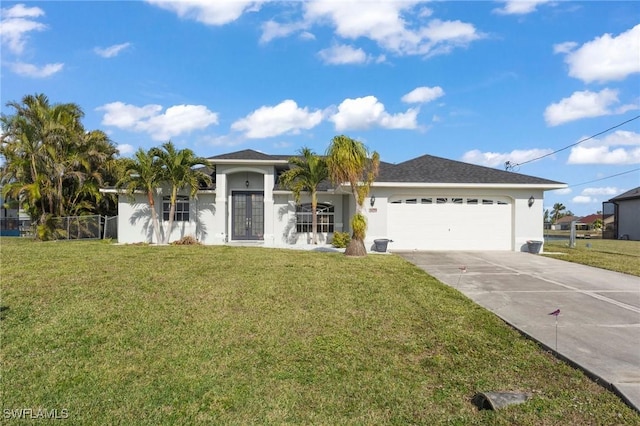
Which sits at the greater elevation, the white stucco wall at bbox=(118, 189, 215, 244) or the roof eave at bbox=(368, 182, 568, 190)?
the roof eave at bbox=(368, 182, 568, 190)

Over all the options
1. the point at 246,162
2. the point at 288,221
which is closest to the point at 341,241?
the point at 288,221

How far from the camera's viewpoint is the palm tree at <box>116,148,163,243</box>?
17.3 meters

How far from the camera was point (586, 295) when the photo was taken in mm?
8148

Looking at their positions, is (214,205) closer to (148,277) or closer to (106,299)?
(148,277)

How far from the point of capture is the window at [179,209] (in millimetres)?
Answer: 19234

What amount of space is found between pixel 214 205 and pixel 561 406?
1730cm

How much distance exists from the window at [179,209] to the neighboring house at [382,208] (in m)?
0.05

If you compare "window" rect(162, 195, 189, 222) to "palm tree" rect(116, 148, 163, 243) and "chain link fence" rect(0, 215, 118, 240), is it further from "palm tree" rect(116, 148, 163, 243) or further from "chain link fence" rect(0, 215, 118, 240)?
"chain link fence" rect(0, 215, 118, 240)

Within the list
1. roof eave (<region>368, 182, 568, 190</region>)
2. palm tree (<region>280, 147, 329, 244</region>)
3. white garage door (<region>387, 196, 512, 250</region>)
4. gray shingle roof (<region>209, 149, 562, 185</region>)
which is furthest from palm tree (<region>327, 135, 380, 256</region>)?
palm tree (<region>280, 147, 329, 244</region>)

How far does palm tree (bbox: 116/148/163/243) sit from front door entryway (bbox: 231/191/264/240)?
147 inches

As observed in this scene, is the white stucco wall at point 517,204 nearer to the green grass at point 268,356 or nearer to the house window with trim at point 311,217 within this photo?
the house window with trim at point 311,217

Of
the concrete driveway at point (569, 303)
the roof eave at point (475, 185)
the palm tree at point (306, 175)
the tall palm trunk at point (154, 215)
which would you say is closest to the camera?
the concrete driveway at point (569, 303)

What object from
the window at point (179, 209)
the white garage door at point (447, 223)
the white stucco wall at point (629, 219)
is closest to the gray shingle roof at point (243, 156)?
the window at point (179, 209)

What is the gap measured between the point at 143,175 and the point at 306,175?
742 cm
